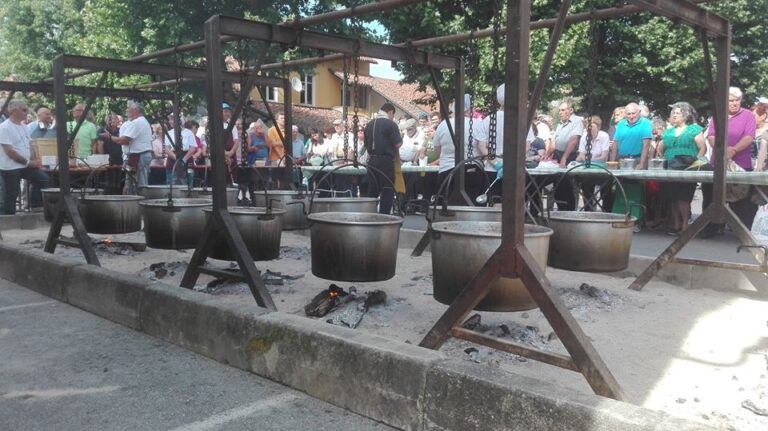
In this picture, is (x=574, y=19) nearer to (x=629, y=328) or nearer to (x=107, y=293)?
(x=629, y=328)

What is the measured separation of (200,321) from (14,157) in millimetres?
6679

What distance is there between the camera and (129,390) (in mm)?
3188

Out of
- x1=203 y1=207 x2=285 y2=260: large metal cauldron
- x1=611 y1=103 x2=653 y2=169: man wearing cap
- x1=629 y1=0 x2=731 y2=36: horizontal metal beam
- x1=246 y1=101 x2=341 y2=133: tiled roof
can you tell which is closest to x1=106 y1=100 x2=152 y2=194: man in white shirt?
x1=203 y1=207 x2=285 y2=260: large metal cauldron

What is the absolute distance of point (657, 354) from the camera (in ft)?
11.8

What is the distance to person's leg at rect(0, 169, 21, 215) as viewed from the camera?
29.1ft

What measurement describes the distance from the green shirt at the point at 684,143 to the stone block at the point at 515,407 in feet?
22.8

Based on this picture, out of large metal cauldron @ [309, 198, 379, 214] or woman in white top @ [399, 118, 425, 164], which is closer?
large metal cauldron @ [309, 198, 379, 214]

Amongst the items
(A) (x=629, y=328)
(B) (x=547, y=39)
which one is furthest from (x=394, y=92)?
(A) (x=629, y=328)

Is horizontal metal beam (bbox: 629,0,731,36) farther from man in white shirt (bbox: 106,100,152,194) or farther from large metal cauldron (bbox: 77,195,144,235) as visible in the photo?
man in white shirt (bbox: 106,100,152,194)

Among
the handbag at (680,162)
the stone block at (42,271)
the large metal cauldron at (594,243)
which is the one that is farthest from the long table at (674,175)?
the stone block at (42,271)

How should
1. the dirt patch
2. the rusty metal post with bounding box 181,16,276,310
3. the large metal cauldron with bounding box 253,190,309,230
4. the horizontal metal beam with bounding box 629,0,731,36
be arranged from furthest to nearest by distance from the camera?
the large metal cauldron with bounding box 253,190,309,230 → the rusty metal post with bounding box 181,16,276,310 → the horizontal metal beam with bounding box 629,0,731,36 → the dirt patch

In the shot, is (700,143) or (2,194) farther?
(2,194)

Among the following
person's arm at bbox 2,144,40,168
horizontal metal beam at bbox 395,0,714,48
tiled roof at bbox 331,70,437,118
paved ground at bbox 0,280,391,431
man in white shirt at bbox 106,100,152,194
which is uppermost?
tiled roof at bbox 331,70,437,118

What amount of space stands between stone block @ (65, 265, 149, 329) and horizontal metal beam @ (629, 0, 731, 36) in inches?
152
